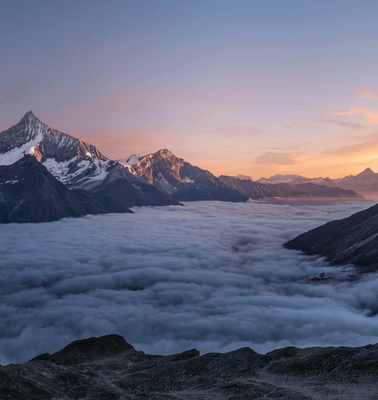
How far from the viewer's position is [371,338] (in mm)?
110438

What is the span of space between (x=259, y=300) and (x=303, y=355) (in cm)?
10130

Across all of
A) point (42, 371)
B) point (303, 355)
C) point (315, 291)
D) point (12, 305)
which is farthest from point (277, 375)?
point (12, 305)

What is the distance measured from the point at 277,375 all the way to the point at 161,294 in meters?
126

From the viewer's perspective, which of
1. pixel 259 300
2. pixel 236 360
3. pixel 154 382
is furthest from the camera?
pixel 259 300

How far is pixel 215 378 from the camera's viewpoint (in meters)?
59.0

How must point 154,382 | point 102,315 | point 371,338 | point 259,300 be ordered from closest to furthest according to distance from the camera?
1. point 154,382
2. point 371,338
3. point 102,315
4. point 259,300

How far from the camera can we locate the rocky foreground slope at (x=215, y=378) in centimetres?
4809

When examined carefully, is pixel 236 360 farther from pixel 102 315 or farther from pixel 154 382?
pixel 102 315

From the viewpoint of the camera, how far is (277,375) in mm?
58500

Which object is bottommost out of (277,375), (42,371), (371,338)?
(371,338)

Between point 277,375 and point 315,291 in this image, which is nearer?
point 277,375

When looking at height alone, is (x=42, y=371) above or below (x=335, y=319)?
above

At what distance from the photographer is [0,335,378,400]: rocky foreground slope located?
4809cm

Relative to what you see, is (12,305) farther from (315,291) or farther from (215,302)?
(315,291)
